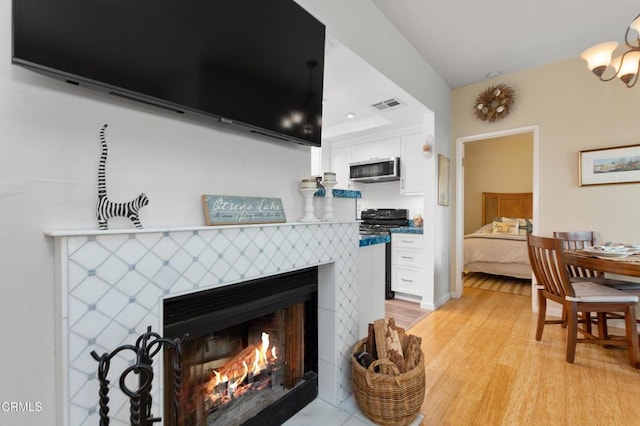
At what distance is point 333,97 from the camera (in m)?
2.96

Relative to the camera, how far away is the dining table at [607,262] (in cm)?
182

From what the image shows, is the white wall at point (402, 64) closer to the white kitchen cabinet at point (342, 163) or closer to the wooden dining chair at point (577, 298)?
the wooden dining chair at point (577, 298)

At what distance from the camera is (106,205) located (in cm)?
86

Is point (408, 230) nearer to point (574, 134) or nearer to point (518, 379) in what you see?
point (518, 379)

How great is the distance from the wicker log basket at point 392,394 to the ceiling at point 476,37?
202 cm

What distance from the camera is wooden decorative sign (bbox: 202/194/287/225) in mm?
1120

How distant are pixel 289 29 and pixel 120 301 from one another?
1403mm

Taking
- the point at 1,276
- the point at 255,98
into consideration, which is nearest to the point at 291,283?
the point at 255,98

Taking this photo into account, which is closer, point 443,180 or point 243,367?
point 243,367

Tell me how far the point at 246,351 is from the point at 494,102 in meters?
3.82

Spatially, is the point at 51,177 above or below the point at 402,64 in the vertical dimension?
below

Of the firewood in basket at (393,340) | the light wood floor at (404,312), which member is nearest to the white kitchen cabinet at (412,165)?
the light wood floor at (404,312)

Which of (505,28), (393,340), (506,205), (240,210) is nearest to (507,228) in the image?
(506,205)

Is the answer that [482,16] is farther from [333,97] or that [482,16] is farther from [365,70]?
[333,97]
